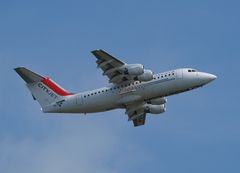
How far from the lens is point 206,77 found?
5553cm

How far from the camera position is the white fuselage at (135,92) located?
54.7m

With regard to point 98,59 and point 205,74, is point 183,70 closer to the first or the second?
point 205,74

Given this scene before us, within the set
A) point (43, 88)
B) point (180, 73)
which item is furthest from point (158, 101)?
point (43, 88)

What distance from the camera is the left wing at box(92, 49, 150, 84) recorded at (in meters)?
53.3

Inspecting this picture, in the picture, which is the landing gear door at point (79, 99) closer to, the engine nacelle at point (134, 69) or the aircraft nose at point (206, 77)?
the engine nacelle at point (134, 69)

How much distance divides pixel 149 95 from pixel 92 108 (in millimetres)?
4975

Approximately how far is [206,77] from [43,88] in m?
14.2

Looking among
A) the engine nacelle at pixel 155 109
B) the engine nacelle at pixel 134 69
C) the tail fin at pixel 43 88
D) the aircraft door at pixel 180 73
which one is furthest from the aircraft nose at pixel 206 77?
the tail fin at pixel 43 88

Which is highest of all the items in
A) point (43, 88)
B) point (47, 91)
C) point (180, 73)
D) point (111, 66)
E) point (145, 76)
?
point (111, 66)

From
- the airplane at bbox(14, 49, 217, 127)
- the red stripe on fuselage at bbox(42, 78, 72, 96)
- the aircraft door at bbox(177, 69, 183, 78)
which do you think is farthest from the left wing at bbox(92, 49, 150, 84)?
the red stripe on fuselage at bbox(42, 78, 72, 96)

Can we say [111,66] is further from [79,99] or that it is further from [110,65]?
[79,99]

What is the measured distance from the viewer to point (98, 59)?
2110 inches

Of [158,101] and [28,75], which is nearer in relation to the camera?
[158,101]

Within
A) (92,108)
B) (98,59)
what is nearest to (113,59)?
(98,59)
